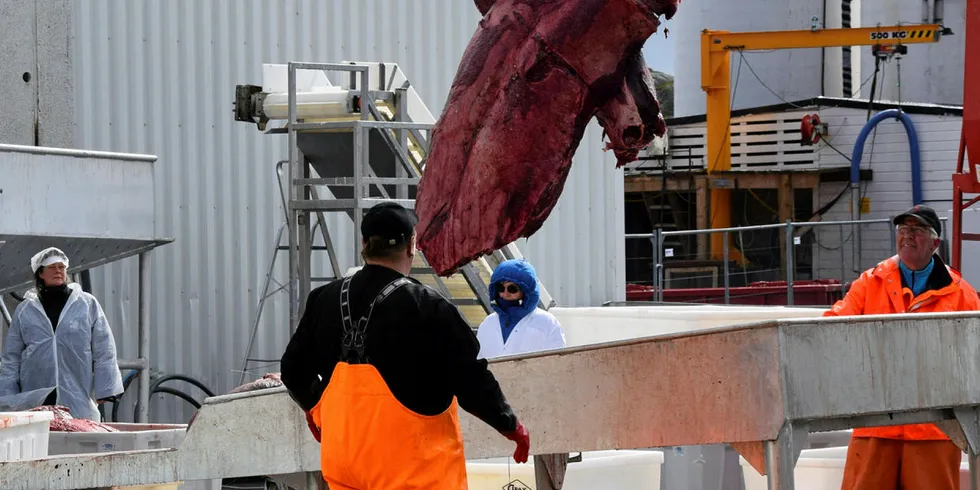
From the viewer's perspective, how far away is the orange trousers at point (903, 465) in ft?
19.5

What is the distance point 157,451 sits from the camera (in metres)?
5.76

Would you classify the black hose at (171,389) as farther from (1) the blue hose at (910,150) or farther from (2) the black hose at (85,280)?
(1) the blue hose at (910,150)

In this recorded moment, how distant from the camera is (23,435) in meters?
6.81

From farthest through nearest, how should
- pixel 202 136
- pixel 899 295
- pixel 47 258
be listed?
1. pixel 202 136
2. pixel 47 258
3. pixel 899 295

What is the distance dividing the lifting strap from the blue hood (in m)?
2.97

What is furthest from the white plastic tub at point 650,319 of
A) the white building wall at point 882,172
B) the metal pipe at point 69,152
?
the white building wall at point 882,172

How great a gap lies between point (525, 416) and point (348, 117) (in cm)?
663

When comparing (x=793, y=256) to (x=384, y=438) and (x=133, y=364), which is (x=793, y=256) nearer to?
(x=133, y=364)

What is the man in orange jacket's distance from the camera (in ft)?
19.5

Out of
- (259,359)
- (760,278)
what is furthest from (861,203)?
(259,359)

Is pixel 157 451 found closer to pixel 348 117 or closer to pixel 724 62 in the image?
pixel 348 117

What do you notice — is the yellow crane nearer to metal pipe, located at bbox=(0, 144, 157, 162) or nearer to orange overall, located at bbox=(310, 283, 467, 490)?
metal pipe, located at bbox=(0, 144, 157, 162)

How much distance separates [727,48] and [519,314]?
61.4 feet

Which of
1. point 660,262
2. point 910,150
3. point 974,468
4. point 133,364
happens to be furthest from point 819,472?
point 910,150
